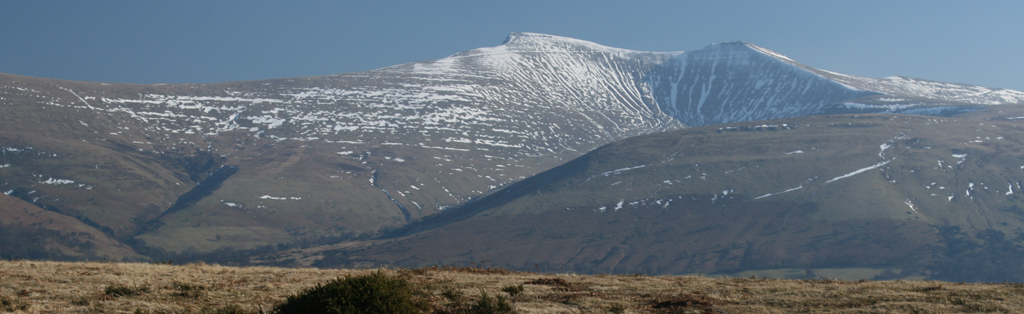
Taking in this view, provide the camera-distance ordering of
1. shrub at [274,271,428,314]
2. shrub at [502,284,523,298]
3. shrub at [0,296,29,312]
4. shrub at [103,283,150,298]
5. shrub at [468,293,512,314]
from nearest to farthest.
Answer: shrub at [274,271,428,314]
shrub at [0,296,29,312]
shrub at [468,293,512,314]
shrub at [103,283,150,298]
shrub at [502,284,523,298]

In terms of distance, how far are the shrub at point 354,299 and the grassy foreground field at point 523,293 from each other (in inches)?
47.0

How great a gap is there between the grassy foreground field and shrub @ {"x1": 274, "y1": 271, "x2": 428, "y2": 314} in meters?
1.19

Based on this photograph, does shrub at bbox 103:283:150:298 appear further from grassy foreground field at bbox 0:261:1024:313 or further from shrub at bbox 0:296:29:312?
shrub at bbox 0:296:29:312

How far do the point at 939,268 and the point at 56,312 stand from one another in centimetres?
22308

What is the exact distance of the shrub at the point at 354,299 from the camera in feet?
51.5

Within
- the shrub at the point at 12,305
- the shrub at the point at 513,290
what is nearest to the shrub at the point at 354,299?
the shrub at the point at 513,290

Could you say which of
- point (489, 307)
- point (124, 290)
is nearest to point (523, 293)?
point (489, 307)

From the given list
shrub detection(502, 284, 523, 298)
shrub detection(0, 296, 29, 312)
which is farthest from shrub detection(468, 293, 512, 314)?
shrub detection(0, 296, 29, 312)

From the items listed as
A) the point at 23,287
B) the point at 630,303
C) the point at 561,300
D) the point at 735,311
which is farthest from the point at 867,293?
the point at 23,287

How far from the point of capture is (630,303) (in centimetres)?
1928

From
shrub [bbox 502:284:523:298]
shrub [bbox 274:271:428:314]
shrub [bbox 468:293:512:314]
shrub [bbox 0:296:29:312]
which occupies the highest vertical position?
shrub [bbox 274:271:428:314]

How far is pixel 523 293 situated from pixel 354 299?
6.42 metres

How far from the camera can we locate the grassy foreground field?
17.9 metres

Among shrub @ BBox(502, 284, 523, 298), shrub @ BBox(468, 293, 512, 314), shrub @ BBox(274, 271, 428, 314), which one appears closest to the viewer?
shrub @ BBox(274, 271, 428, 314)
